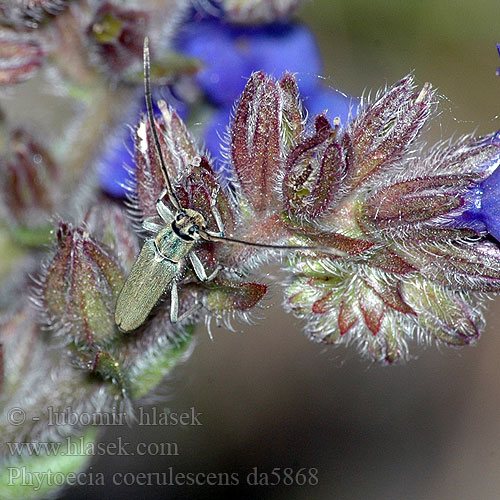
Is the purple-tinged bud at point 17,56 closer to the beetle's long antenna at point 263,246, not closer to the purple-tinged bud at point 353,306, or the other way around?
the beetle's long antenna at point 263,246

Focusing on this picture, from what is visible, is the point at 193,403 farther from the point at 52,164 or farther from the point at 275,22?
the point at 275,22

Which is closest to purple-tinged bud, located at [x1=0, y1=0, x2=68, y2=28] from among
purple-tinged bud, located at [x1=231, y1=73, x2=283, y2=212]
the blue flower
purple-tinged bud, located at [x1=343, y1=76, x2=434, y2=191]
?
the blue flower

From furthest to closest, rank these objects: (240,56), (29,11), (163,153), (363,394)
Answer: (363,394) < (240,56) < (29,11) < (163,153)

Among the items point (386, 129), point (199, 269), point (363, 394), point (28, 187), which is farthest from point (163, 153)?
point (363, 394)

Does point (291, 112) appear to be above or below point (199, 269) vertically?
above

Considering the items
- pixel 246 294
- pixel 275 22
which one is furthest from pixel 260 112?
pixel 275 22

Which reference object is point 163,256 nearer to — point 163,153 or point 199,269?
point 199,269
